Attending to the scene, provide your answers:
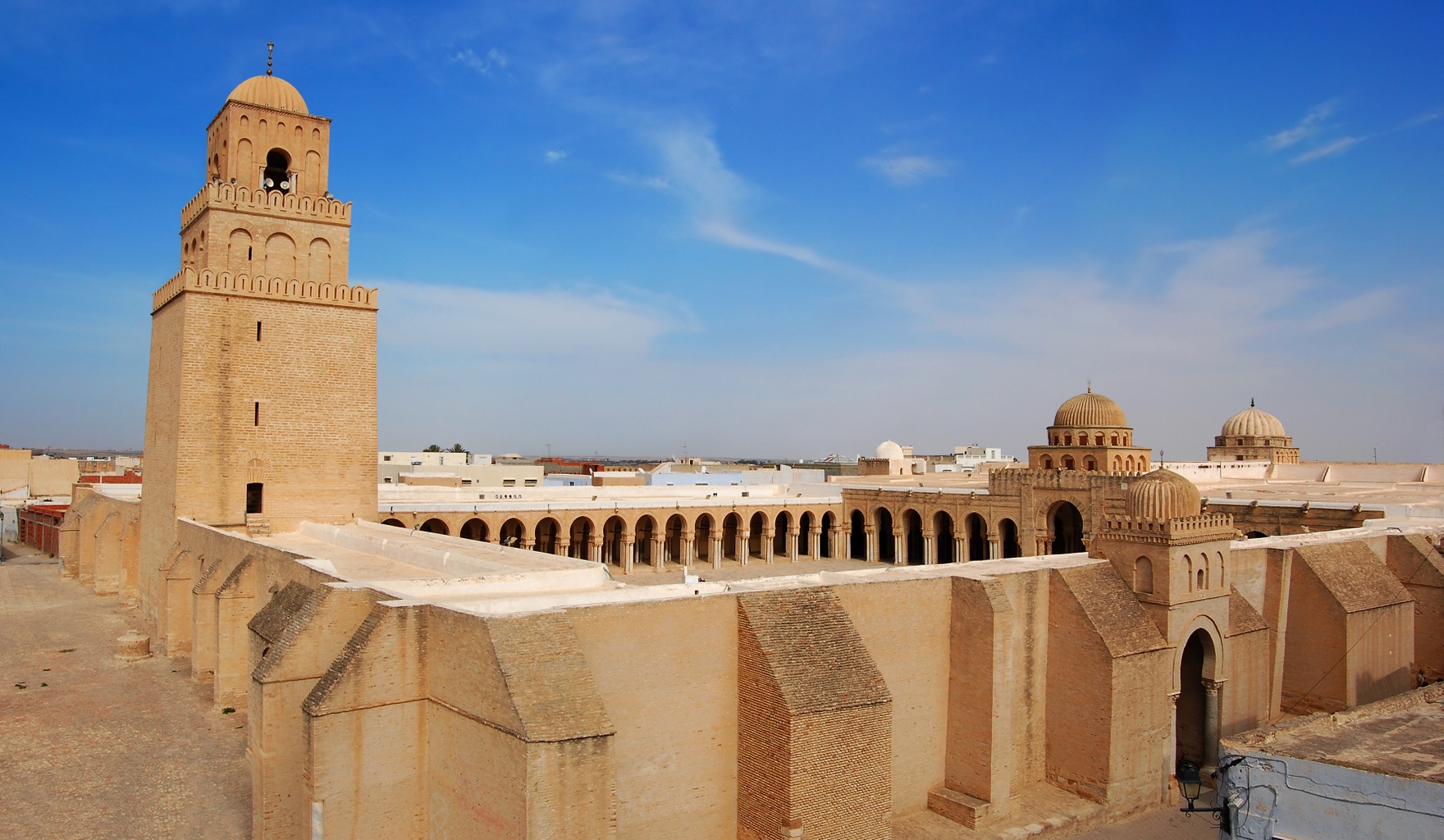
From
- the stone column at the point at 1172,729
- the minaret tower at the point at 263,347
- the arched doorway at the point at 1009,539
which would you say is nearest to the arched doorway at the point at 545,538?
the minaret tower at the point at 263,347

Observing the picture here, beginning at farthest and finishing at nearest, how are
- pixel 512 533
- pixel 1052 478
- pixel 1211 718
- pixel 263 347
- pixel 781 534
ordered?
pixel 781 534, pixel 512 533, pixel 1052 478, pixel 263 347, pixel 1211 718

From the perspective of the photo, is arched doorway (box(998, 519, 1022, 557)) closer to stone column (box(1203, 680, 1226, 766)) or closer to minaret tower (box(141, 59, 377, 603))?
stone column (box(1203, 680, 1226, 766))

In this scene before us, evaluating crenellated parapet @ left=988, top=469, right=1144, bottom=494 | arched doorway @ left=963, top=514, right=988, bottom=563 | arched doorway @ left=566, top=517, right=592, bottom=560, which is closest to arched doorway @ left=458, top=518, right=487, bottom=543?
arched doorway @ left=566, top=517, right=592, bottom=560

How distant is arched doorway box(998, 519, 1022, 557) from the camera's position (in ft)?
105

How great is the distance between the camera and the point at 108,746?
13.8 meters

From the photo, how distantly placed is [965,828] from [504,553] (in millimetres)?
7923

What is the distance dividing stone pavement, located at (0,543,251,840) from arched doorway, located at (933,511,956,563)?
23.5m

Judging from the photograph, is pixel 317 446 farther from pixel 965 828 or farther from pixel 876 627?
pixel 965 828

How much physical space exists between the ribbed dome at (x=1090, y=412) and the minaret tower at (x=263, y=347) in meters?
22.0

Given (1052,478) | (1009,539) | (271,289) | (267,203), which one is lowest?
(1009,539)

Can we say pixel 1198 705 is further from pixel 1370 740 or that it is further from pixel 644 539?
pixel 644 539

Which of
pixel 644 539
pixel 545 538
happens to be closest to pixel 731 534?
pixel 644 539

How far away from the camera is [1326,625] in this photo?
1697 cm

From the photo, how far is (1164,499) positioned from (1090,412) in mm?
16634
